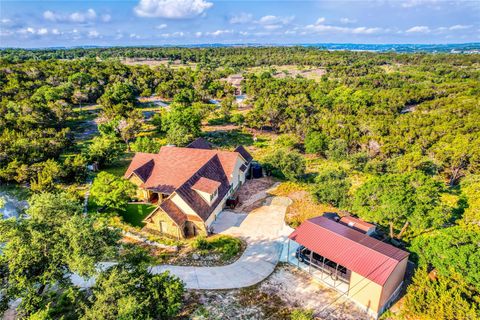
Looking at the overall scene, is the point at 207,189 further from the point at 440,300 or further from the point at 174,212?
the point at 440,300

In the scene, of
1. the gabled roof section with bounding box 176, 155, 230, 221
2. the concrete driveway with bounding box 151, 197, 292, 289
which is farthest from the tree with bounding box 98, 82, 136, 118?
the concrete driveway with bounding box 151, 197, 292, 289

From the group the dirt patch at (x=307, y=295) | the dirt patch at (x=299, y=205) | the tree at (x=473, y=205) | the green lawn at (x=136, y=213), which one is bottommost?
the dirt patch at (x=307, y=295)

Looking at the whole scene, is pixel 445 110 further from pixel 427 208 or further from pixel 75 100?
pixel 75 100

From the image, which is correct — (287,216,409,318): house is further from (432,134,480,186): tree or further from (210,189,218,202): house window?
(432,134,480,186): tree

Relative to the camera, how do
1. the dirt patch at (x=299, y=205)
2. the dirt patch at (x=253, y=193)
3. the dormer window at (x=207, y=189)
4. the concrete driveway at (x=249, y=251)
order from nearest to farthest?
the concrete driveway at (x=249, y=251) → the dormer window at (x=207, y=189) → the dirt patch at (x=299, y=205) → the dirt patch at (x=253, y=193)

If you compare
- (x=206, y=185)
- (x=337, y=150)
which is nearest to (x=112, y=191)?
(x=206, y=185)

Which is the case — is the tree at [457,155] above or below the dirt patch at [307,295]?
above

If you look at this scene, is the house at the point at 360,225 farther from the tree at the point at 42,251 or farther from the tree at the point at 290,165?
the tree at the point at 42,251

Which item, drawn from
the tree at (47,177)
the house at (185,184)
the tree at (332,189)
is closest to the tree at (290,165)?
the house at (185,184)

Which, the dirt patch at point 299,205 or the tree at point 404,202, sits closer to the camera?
the tree at point 404,202
